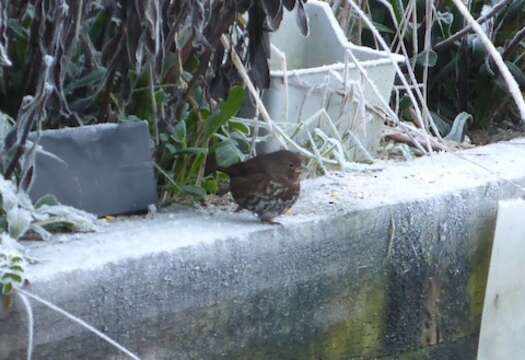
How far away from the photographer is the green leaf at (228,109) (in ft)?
10.9

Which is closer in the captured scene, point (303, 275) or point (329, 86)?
point (303, 275)

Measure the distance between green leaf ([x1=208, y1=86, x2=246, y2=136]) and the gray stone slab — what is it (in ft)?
0.87

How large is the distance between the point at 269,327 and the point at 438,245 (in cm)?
63

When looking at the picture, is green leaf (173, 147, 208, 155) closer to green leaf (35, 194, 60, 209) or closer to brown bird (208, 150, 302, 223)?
brown bird (208, 150, 302, 223)

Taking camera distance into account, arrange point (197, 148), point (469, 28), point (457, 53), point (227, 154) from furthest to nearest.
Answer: point (457, 53), point (469, 28), point (227, 154), point (197, 148)

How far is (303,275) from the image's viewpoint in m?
3.13

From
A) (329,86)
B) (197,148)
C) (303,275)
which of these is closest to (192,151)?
(197,148)

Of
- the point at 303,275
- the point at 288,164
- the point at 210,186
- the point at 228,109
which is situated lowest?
the point at 303,275

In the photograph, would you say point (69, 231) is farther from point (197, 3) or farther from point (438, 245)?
point (438, 245)

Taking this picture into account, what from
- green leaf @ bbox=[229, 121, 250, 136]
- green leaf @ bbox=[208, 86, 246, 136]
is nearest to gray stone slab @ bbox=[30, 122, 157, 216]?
green leaf @ bbox=[208, 86, 246, 136]

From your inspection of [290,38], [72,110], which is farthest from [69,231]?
[290,38]

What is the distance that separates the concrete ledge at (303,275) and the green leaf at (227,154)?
0.23 m

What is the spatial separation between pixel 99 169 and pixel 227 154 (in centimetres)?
46

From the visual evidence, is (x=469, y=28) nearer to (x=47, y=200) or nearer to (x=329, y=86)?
(x=329, y=86)
